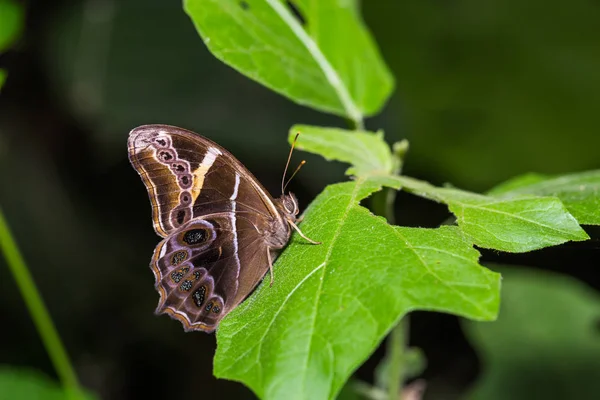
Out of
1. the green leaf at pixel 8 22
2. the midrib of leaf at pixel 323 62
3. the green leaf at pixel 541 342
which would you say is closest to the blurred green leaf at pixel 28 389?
the green leaf at pixel 8 22

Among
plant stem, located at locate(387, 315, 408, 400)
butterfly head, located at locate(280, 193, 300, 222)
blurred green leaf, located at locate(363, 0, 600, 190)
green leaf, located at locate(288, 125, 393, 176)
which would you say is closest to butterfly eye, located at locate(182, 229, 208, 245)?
butterfly head, located at locate(280, 193, 300, 222)

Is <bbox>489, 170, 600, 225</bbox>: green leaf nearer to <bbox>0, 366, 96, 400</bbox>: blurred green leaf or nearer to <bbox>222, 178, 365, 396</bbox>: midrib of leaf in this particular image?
<bbox>222, 178, 365, 396</bbox>: midrib of leaf

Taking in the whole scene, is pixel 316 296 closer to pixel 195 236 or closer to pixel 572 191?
pixel 195 236

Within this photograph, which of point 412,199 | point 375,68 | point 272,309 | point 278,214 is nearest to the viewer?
point 272,309

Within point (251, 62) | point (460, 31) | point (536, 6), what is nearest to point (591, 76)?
point (536, 6)

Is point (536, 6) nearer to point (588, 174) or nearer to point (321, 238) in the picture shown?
point (588, 174)

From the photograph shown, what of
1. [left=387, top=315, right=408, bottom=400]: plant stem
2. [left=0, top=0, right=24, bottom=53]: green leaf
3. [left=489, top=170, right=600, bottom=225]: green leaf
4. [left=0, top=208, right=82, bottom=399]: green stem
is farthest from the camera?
[left=0, top=0, right=24, bottom=53]: green leaf

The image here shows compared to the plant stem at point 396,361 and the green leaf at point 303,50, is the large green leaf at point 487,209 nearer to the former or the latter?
the green leaf at point 303,50
